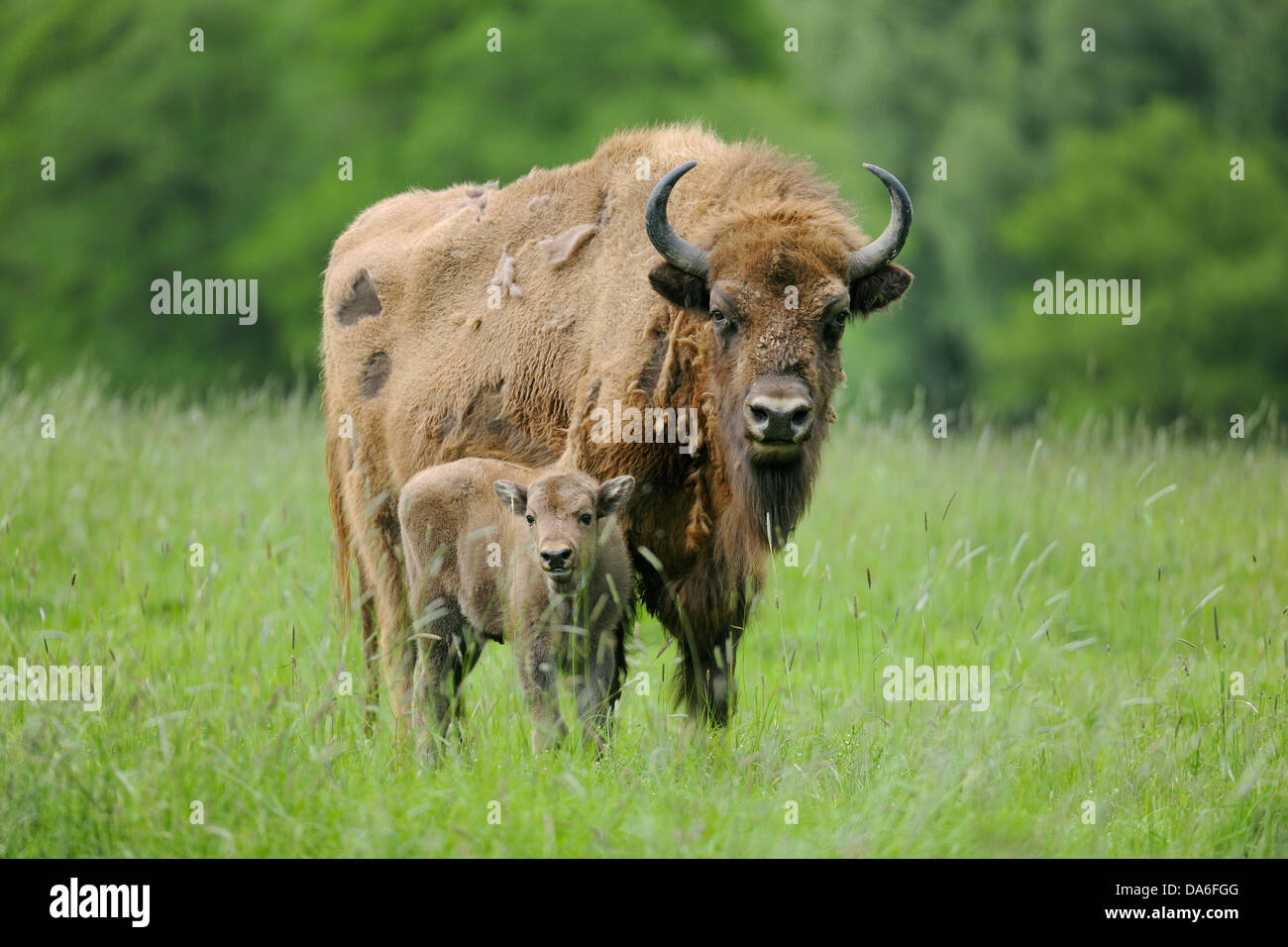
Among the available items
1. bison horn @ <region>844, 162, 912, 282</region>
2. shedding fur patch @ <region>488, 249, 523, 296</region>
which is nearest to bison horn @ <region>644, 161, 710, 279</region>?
bison horn @ <region>844, 162, 912, 282</region>

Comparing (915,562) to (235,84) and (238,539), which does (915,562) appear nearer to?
(238,539)

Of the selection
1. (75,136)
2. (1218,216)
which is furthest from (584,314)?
(1218,216)

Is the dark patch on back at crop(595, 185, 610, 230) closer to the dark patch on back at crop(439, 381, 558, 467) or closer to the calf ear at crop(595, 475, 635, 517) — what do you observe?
the dark patch on back at crop(439, 381, 558, 467)

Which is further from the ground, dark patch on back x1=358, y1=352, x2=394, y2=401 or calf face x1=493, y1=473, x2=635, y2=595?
dark patch on back x1=358, y1=352, x2=394, y2=401

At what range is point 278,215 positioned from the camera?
22.1 meters

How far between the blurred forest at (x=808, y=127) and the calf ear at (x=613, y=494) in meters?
16.8

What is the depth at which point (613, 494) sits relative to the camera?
516 centimetres

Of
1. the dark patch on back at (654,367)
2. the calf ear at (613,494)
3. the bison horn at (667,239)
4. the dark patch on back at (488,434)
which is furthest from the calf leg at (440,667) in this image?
the bison horn at (667,239)

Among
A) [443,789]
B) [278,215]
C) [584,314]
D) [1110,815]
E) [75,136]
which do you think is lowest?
[1110,815]

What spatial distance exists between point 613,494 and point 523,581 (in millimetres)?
489

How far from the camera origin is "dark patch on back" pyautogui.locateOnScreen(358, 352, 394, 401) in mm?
6852

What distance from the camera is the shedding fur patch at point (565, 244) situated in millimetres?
6180

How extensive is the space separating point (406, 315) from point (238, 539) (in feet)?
10.3

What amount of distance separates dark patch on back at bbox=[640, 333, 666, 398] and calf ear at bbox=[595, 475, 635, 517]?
23.1 inches
